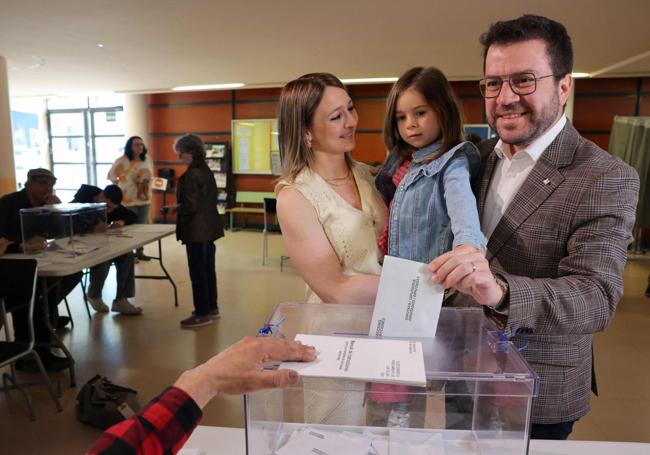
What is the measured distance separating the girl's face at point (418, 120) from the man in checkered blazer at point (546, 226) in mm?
243

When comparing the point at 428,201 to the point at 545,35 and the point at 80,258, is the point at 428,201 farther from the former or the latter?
the point at 80,258

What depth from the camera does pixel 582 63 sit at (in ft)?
20.6

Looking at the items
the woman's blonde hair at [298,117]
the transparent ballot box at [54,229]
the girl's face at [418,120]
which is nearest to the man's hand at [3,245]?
the transparent ballot box at [54,229]

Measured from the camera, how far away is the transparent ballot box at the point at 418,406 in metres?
0.77

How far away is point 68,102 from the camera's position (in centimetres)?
1034

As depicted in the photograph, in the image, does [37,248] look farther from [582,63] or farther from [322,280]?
[582,63]

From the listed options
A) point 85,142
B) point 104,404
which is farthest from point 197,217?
point 85,142

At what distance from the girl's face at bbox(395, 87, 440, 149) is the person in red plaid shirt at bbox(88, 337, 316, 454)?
2.89 ft

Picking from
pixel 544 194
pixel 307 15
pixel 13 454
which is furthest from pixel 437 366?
pixel 307 15

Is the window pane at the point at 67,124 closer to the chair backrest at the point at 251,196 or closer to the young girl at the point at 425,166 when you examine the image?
the chair backrest at the point at 251,196

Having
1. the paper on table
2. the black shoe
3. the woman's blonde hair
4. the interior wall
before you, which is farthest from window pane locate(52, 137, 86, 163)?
the paper on table

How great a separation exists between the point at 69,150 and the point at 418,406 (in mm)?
11825

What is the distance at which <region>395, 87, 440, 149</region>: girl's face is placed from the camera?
143 cm

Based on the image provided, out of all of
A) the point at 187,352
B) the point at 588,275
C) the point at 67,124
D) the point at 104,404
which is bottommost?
the point at 187,352
